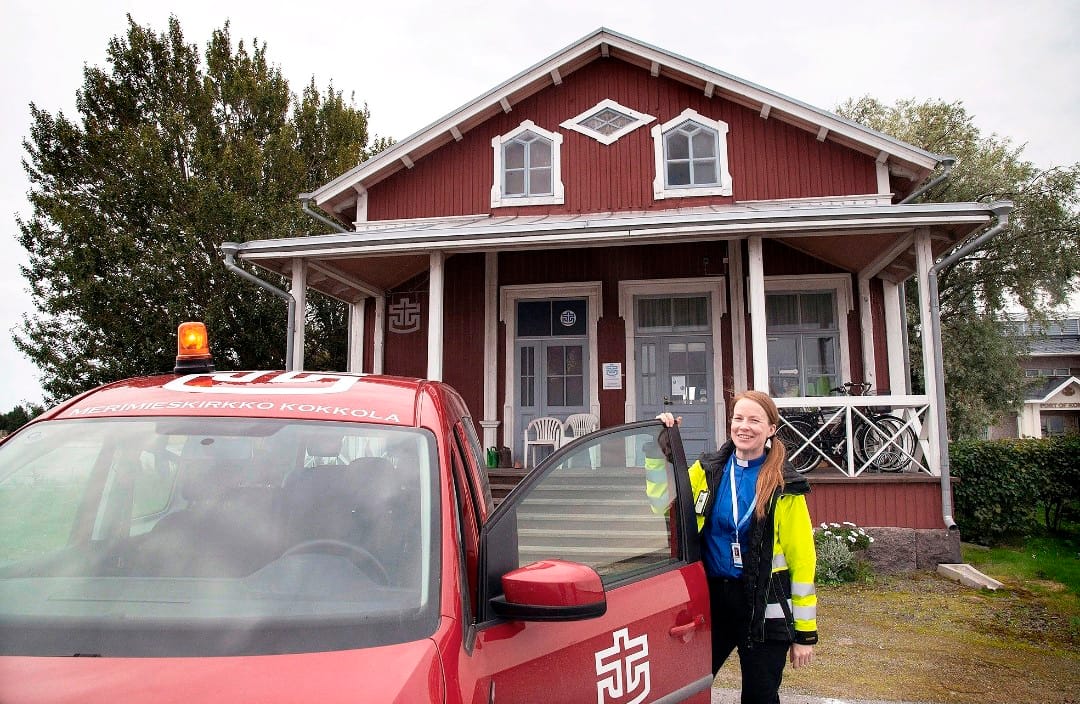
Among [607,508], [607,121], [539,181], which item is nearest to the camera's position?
[607,508]

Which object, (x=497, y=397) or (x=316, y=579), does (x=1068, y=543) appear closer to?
(x=497, y=397)

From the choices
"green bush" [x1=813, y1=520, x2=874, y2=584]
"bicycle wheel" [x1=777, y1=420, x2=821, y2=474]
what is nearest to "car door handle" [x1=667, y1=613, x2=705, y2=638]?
"green bush" [x1=813, y1=520, x2=874, y2=584]

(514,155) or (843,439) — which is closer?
(843,439)

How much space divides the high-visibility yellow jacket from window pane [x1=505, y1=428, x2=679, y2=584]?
14.9 inches

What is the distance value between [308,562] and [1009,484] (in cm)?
1103

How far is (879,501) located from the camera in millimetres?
8500

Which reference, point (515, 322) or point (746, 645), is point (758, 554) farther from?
point (515, 322)

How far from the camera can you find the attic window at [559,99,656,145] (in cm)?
1171

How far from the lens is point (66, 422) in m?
2.20

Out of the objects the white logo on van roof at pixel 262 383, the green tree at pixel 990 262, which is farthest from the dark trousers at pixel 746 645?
the green tree at pixel 990 262

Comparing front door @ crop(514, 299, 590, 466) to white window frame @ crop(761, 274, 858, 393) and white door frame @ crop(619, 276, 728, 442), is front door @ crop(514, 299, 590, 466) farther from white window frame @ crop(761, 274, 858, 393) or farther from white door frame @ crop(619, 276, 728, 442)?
white window frame @ crop(761, 274, 858, 393)

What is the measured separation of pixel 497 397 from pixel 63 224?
45.2 feet

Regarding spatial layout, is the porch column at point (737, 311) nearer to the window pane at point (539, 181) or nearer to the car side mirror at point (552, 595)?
the window pane at point (539, 181)

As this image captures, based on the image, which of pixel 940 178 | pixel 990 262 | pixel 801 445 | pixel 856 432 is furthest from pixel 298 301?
pixel 990 262
